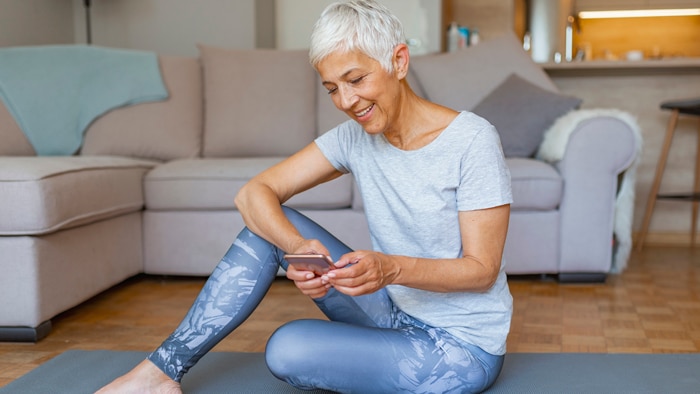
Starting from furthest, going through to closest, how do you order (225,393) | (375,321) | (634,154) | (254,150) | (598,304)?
(254,150) → (634,154) → (598,304) → (225,393) → (375,321)

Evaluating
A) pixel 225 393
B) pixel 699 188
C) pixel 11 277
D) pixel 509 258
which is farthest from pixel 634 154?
pixel 11 277

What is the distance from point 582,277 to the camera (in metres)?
2.90

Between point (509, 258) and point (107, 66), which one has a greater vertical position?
point (107, 66)

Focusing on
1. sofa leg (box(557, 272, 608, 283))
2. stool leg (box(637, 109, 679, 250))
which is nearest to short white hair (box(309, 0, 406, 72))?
sofa leg (box(557, 272, 608, 283))

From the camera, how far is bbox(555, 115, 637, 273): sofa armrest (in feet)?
9.14

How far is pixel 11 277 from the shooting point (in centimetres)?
208

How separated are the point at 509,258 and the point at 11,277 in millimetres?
1722

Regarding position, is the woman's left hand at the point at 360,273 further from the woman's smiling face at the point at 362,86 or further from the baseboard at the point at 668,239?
the baseboard at the point at 668,239

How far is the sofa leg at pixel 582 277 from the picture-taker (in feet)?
9.52

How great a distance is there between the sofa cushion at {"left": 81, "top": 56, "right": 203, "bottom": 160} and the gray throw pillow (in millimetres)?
1296

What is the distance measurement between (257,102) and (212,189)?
75 centimetres

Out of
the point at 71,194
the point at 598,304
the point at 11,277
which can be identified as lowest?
the point at 598,304

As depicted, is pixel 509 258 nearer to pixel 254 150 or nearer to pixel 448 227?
pixel 254 150

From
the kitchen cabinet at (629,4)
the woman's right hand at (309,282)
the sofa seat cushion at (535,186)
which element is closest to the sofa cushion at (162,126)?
the sofa seat cushion at (535,186)
